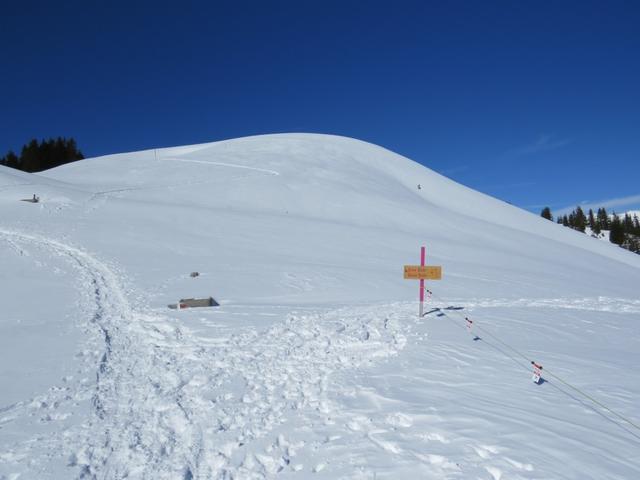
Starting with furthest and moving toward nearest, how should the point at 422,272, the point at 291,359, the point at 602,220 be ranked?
the point at 602,220 → the point at 422,272 → the point at 291,359

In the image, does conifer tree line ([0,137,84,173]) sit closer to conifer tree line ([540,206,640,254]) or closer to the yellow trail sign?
the yellow trail sign

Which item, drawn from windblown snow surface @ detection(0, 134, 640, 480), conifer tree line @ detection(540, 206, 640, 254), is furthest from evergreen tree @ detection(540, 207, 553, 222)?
windblown snow surface @ detection(0, 134, 640, 480)

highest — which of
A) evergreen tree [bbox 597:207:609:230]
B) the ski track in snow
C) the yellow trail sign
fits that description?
evergreen tree [bbox 597:207:609:230]

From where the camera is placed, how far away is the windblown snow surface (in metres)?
4.49

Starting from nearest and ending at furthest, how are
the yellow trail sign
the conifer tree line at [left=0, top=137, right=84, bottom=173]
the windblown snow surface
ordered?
the windblown snow surface, the yellow trail sign, the conifer tree line at [left=0, top=137, right=84, bottom=173]

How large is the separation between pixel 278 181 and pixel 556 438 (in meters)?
36.1

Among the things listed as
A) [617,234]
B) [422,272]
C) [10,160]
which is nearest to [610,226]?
[617,234]

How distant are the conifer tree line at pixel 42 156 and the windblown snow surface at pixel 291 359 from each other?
51.5 metres

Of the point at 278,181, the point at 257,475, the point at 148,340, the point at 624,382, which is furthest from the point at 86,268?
the point at 278,181

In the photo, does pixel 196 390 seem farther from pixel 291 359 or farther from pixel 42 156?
pixel 42 156

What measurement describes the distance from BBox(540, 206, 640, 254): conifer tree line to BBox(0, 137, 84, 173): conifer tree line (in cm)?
11602

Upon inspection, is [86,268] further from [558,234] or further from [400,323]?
[558,234]

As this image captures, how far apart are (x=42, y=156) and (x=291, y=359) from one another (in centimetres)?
7619

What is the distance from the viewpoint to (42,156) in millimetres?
65625
